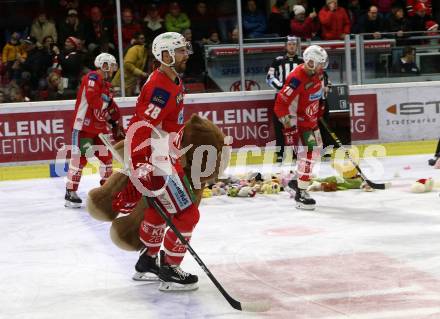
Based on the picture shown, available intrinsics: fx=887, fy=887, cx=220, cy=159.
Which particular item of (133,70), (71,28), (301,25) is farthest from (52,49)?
(301,25)

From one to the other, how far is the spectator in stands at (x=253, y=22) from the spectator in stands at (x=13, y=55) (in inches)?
132

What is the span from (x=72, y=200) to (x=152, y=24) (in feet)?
17.0

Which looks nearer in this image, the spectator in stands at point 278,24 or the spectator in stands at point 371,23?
the spectator in stands at point 278,24

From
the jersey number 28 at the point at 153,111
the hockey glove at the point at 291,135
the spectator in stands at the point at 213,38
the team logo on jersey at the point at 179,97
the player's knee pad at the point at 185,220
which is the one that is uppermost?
the spectator in stands at the point at 213,38

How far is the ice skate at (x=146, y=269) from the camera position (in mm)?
5379

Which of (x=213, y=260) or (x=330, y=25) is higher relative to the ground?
(x=330, y=25)

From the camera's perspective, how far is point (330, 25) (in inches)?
536

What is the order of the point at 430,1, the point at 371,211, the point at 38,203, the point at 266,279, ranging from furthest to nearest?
1. the point at 430,1
2. the point at 38,203
3. the point at 371,211
4. the point at 266,279

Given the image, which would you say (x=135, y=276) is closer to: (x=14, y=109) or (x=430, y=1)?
(x=14, y=109)

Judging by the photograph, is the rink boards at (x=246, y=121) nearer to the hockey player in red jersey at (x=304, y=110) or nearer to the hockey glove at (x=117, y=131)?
the hockey glove at (x=117, y=131)

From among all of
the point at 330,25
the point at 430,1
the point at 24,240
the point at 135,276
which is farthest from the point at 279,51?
the point at 135,276

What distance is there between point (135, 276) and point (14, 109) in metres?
6.67

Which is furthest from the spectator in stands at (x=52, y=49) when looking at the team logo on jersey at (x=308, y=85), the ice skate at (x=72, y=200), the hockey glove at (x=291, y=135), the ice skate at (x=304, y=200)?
the ice skate at (x=304, y=200)

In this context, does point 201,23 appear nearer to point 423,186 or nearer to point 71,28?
point 71,28
